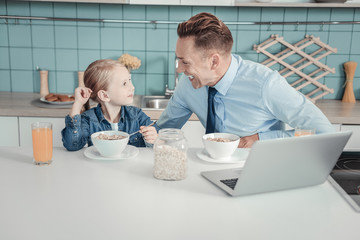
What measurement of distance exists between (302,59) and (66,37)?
1.72 meters

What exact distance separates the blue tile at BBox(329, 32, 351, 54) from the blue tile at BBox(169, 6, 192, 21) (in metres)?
1.06

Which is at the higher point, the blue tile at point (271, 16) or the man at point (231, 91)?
the blue tile at point (271, 16)

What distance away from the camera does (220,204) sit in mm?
981

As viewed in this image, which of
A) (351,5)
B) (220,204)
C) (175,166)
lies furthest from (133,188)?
(351,5)

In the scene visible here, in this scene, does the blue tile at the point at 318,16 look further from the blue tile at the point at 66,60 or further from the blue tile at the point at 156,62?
the blue tile at the point at 66,60

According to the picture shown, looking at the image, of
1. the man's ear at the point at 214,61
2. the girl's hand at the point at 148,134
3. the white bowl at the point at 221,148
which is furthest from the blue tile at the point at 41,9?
the white bowl at the point at 221,148

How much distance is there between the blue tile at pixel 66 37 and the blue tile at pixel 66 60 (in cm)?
4

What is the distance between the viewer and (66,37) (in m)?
2.85

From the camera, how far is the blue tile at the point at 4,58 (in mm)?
2869

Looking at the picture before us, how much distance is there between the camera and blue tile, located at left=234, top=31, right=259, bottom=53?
9.39 ft

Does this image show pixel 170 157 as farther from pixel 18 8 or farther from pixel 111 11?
pixel 18 8

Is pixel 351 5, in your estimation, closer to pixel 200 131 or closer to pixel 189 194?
pixel 200 131

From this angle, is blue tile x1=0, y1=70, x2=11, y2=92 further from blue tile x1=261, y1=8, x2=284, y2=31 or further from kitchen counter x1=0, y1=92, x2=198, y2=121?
blue tile x1=261, y1=8, x2=284, y2=31

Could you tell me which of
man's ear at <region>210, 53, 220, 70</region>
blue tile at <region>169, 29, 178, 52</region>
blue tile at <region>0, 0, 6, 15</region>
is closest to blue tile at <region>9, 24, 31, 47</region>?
blue tile at <region>0, 0, 6, 15</region>
